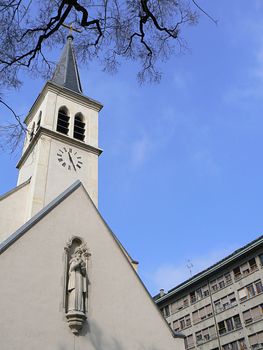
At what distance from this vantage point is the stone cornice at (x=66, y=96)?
91.4 ft

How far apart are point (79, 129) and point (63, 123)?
1222 millimetres

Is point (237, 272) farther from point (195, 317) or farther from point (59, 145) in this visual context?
point (59, 145)

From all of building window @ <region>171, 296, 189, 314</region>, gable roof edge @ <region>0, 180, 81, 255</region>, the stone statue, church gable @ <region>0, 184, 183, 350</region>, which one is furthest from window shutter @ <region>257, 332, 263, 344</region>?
the stone statue

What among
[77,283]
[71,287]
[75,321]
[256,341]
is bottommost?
[75,321]

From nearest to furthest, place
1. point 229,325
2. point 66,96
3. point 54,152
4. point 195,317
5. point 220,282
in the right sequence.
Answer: point 54,152
point 66,96
point 229,325
point 220,282
point 195,317

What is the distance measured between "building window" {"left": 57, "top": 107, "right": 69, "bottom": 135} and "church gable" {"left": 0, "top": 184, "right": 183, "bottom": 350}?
10336 millimetres

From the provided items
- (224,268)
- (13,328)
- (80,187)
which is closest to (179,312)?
(224,268)

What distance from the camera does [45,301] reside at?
42.8 feet

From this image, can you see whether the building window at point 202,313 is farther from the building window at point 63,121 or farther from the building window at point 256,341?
the building window at point 63,121

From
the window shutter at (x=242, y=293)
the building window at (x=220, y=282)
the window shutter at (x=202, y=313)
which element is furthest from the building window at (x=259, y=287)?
the window shutter at (x=202, y=313)

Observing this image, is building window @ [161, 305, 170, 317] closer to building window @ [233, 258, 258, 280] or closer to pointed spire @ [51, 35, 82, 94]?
building window @ [233, 258, 258, 280]

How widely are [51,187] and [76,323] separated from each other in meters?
10.9

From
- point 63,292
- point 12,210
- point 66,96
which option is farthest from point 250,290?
point 63,292

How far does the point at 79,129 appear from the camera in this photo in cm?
2761
